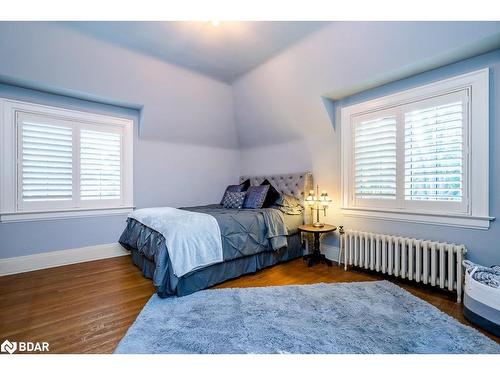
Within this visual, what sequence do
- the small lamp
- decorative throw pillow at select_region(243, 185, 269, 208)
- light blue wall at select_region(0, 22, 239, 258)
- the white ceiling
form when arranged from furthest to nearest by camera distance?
decorative throw pillow at select_region(243, 185, 269, 208) < the small lamp < light blue wall at select_region(0, 22, 239, 258) < the white ceiling

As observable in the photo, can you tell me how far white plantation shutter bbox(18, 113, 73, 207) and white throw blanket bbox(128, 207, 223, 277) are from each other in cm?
167

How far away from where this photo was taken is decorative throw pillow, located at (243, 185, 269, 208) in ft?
12.7

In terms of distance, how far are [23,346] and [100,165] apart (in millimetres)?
2687

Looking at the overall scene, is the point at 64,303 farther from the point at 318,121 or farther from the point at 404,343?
the point at 318,121

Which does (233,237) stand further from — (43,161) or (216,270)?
(43,161)

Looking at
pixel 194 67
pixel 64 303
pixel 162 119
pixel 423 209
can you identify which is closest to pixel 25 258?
pixel 64 303

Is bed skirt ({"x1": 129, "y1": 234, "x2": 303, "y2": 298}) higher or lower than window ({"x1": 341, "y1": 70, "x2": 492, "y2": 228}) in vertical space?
lower

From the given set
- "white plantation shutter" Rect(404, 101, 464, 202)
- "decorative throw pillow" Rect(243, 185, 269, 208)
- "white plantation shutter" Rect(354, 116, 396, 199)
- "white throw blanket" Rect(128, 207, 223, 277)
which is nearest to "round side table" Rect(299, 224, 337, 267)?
"white plantation shutter" Rect(354, 116, 396, 199)

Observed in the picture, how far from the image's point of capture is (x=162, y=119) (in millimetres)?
4105

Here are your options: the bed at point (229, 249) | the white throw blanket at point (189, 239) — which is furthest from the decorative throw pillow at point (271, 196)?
the white throw blanket at point (189, 239)

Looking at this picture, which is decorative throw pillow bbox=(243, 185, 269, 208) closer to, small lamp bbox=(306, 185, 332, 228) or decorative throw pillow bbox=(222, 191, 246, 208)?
decorative throw pillow bbox=(222, 191, 246, 208)

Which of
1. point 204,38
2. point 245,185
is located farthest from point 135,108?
point 245,185

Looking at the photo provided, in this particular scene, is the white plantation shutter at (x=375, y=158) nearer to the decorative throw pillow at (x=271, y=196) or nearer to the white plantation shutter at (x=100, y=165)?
the decorative throw pillow at (x=271, y=196)

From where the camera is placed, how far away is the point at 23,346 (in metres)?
1.68
